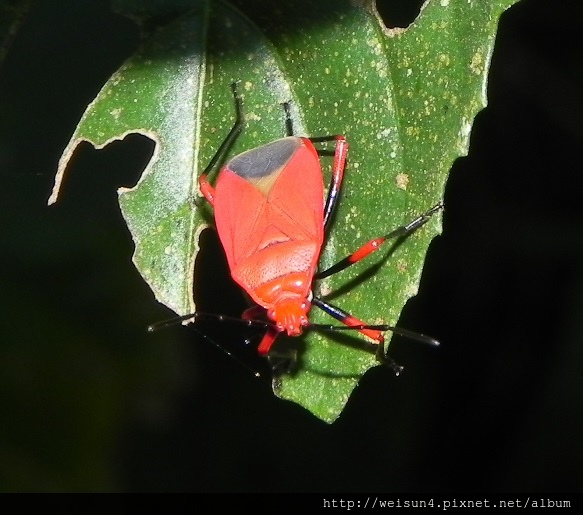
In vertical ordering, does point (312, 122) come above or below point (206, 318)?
above

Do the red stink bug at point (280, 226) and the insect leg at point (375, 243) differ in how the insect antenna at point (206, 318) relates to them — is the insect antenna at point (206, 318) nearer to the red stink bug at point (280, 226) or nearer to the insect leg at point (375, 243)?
the red stink bug at point (280, 226)

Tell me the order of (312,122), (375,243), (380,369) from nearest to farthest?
(375,243)
(312,122)
(380,369)

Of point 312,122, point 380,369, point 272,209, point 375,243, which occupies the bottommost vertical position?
point 380,369

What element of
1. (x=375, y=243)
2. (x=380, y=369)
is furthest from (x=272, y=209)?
(x=380, y=369)

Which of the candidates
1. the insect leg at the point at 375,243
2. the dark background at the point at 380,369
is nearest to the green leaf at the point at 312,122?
the insect leg at the point at 375,243

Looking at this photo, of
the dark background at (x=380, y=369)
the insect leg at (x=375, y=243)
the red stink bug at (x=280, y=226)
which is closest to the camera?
the insect leg at (x=375, y=243)

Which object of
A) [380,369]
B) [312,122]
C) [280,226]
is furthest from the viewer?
[380,369]

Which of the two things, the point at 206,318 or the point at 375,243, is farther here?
the point at 206,318

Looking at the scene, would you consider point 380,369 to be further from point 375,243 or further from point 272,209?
point 375,243
